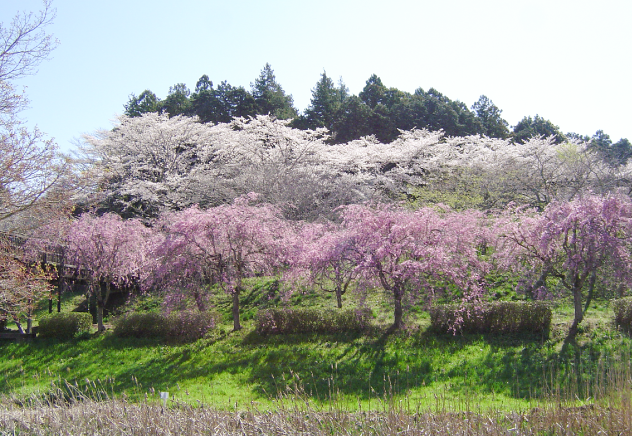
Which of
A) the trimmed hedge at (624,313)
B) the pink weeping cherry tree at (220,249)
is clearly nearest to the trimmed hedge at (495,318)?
the trimmed hedge at (624,313)

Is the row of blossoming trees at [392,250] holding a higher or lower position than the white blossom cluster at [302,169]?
lower

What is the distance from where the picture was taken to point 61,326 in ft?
42.1

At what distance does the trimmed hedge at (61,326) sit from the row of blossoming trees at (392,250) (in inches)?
55.8

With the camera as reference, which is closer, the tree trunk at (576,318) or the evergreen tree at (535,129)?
the tree trunk at (576,318)

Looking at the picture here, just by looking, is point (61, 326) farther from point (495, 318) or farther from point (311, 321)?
point (495, 318)

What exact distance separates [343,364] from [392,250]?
267 centimetres

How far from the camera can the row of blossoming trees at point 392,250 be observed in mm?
9500

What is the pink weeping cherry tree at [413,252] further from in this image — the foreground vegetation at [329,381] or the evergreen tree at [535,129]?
the evergreen tree at [535,129]

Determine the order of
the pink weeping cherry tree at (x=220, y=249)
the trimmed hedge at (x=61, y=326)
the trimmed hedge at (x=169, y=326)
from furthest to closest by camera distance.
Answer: the trimmed hedge at (x=61, y=326), the trimmed hedge at (x=169, y=326), the pink weeping cherry tree at (x=220, y=249)

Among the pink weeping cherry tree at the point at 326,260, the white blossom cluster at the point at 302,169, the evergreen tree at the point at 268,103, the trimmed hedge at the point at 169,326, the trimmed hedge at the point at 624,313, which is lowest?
the trimmed hedge at the point at 169,326

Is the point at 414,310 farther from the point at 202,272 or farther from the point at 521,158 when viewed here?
the point at 521,158

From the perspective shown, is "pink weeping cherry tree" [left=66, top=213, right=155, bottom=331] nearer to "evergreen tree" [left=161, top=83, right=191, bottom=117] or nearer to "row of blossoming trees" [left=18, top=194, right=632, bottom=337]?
"row of blossoming trees" [left=18, top=194, right=632, bottom=337]

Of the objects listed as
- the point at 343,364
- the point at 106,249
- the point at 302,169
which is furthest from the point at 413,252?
the point at 302,169

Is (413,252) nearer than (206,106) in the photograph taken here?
Yes
